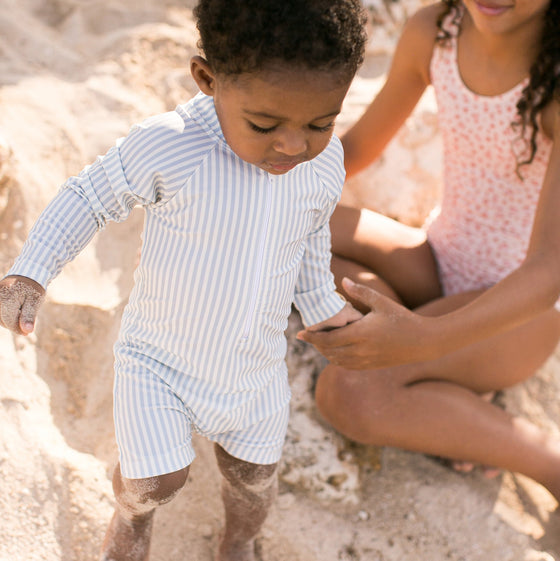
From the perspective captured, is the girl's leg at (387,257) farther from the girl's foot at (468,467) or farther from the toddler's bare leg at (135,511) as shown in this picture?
the toddler's bare leg at (135,511)

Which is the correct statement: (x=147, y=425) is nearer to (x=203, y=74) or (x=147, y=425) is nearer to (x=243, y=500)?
(x=243, y=500)

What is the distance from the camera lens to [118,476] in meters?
1.37

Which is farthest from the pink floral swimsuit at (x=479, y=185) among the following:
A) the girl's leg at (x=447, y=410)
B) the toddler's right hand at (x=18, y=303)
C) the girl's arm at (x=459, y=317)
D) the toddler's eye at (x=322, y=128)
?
the toddler's right hand at (x=18, y=303)

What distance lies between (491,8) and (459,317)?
73 cm

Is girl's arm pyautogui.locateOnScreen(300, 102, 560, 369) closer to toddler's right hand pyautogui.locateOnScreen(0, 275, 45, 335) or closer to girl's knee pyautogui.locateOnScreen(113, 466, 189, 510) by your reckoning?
girl's knee pyautogui.locateOnScreen(113, 466, 189, 510)

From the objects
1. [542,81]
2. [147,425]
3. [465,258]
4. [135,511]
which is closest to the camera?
[147,425]

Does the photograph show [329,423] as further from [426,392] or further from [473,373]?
[473,373]

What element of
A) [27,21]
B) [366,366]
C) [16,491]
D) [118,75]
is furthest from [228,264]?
[27,21]

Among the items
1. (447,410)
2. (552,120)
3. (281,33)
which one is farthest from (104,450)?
(552,120)

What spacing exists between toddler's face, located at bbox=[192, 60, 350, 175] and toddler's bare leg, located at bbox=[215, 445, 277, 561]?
651 mm

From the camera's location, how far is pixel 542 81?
1696mm

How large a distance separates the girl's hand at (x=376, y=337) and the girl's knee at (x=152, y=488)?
408 millimetres

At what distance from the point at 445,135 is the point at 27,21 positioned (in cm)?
162

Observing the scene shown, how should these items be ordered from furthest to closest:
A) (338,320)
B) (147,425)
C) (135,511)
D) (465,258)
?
(465,258)
(338,320)
(135,511)
(147,425)
